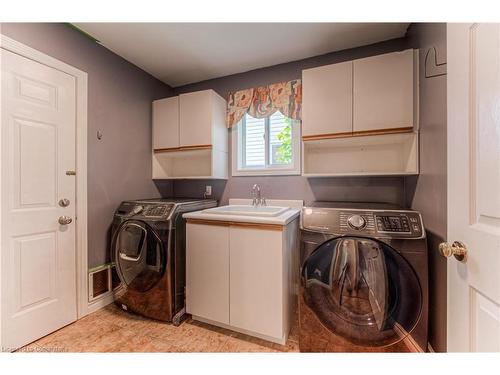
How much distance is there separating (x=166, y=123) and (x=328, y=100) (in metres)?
1.68

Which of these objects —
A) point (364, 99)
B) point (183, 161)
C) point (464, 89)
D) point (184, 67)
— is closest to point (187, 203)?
point (183, 161)

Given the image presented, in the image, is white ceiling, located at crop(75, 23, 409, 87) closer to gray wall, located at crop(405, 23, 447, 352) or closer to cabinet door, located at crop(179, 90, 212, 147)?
cabinet door, located at crop(179, 90, 212, 147)

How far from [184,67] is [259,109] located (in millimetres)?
916

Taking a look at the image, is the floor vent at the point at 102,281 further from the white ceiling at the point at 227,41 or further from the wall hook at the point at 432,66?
the wall hook at the point at 432,66

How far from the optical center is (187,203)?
73.7 inches

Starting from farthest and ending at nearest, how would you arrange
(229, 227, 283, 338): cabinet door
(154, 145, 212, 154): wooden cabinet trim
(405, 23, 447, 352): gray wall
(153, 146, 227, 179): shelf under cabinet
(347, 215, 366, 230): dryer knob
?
(153, 146, 227, 179): shelf under cabinet < (154, 145, 212, 154): wooden cabinet trim < (229, 227, 283, 338): cabinet door < (347, 215, 366, 230): dryer knob < (405, 23, 447, 352): gray wall

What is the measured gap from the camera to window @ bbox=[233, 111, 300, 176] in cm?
215

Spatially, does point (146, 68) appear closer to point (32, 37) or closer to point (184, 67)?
point (184, 67)

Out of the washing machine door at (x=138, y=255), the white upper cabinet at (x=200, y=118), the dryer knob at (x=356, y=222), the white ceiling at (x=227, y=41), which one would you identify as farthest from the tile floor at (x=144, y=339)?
the white ceiling at (x=227, y=41)

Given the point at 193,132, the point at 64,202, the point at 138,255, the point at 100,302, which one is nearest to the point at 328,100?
the point at 193,132

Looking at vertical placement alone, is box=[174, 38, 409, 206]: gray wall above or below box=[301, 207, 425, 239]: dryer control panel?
above

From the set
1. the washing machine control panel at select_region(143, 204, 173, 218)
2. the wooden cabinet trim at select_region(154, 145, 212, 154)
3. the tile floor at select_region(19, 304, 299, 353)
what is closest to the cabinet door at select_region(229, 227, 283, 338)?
the tile floor at select_region(19, 304, 299, 353)

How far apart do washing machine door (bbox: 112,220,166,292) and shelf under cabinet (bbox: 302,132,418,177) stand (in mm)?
1398

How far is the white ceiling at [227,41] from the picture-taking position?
1.67 m
